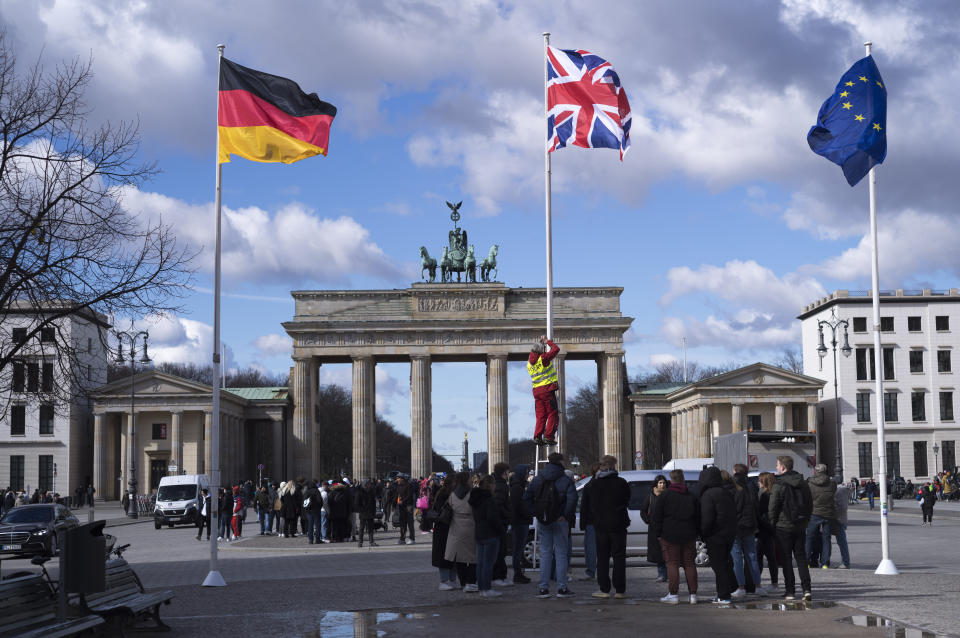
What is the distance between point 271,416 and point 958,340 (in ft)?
186

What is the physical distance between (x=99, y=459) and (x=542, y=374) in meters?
63.4

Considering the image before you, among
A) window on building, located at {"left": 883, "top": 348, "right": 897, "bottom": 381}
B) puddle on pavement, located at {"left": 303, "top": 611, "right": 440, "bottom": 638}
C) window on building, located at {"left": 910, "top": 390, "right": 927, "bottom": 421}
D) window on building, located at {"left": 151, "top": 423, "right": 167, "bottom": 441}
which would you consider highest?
window on building, located at {"left": 883, "top": 348, "right": 897, "bottom": 381}

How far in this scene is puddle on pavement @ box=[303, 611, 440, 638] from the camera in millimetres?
13516

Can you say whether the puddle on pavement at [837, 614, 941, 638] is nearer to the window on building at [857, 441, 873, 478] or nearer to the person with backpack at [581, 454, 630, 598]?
the person with backpack at [581, 454, 630, 598]

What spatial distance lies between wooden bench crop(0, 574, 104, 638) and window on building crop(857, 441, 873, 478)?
87138 millimetres

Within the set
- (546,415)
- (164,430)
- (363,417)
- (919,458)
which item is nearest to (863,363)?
(919,458)

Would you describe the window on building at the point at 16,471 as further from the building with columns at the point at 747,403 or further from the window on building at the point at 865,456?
the window on building at the point at 865,456

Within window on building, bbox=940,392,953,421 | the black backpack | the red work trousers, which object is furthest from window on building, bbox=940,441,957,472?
the black backpack

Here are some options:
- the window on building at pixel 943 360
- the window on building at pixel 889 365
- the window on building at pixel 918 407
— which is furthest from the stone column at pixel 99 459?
the window on building at pixel 943 360

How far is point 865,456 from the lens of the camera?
302 feet

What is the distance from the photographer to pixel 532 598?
1731 centimetres

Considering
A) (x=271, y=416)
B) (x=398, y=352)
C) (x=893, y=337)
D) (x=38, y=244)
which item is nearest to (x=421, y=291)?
(x=398, y=352)

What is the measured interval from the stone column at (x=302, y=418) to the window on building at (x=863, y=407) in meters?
44.6

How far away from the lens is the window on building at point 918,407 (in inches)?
3644
